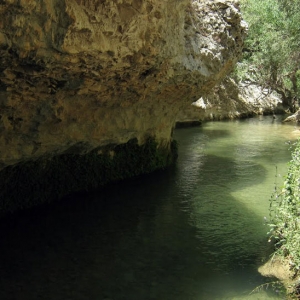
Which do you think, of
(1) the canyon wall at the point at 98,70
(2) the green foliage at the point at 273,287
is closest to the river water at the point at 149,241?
(2) the green foliage at the point at 273,287

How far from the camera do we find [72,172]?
11539 millimetres

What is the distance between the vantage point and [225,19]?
1250 centimetres

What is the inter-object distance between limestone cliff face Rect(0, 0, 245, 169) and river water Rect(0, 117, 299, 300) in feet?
5.29

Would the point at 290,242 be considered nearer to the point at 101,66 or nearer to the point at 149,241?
the point at 149,241

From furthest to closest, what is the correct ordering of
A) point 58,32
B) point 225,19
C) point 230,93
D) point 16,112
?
point 230,93 → point 225,19 → point 16,112 → point 58,32

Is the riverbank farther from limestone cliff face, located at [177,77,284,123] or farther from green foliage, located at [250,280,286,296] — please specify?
limestone cliff face, located at [177,77,284,123]

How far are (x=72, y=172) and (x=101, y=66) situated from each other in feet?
13.6

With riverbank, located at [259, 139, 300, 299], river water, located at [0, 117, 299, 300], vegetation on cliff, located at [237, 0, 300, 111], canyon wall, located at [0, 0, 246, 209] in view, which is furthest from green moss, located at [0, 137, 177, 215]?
vegetation on cliff, located at [237, 0, 300, 111]

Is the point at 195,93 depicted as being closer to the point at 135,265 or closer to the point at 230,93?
the point at 135,265

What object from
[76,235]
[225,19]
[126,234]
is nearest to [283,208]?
[126,234]

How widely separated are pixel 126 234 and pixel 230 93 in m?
22.7

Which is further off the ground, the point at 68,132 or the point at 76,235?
the point at 68,132

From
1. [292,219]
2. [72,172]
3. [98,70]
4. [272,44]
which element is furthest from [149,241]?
[272,44]

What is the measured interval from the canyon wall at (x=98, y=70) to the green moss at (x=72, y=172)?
0.18 feet
